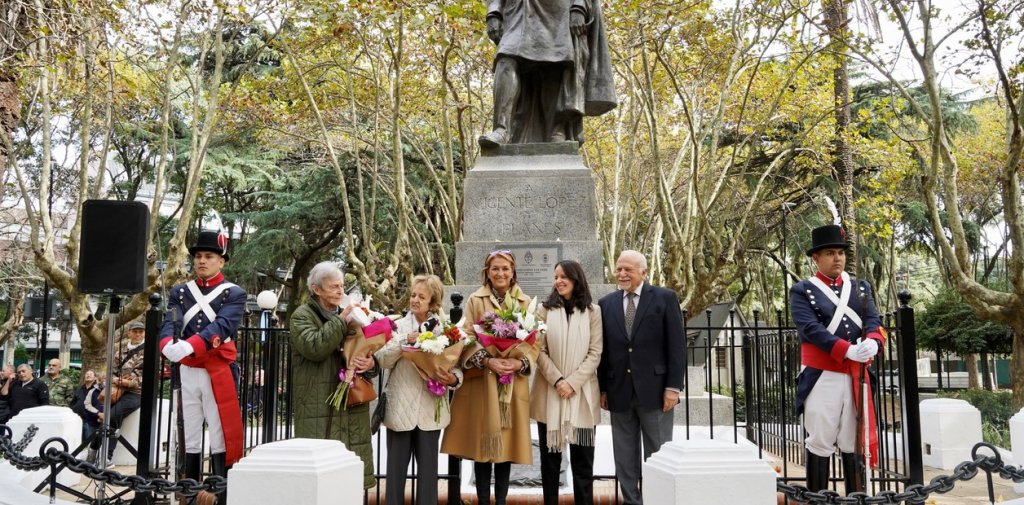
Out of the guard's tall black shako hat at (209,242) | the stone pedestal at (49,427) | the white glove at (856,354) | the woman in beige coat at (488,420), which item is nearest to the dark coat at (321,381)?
the woman in beige coat at (488,420)

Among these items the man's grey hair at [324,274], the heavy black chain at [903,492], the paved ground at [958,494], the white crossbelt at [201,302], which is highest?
the man's grey hair at [324,274]

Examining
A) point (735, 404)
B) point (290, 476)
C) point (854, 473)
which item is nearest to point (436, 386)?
point (290, 476)

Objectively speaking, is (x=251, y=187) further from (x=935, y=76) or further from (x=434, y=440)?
(x=434, y=440)

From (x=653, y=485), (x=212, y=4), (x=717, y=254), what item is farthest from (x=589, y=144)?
(x=653, y=485)

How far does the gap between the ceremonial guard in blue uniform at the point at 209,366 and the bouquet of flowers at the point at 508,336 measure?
189 centimetres

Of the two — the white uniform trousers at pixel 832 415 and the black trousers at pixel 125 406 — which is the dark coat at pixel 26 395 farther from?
the white uniform trousers at pixel 832 415

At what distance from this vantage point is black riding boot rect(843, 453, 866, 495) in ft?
17.4

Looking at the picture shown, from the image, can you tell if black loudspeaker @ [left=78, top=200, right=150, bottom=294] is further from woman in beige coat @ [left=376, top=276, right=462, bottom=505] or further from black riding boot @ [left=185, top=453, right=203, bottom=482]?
woman in beige coat @ [left=376, top=276, right=462, bottom=505]

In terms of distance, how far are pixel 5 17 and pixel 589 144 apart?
579 inches

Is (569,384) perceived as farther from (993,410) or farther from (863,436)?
(993,410)

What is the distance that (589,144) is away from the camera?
71.3 feet

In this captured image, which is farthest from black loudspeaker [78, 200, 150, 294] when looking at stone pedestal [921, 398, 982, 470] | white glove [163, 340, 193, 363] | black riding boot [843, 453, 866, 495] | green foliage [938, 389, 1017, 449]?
green foliage [938, 389, 1017, 449]

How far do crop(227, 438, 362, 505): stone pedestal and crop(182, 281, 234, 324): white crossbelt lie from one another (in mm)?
1868

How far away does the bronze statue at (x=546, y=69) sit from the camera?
7710 millimetres
